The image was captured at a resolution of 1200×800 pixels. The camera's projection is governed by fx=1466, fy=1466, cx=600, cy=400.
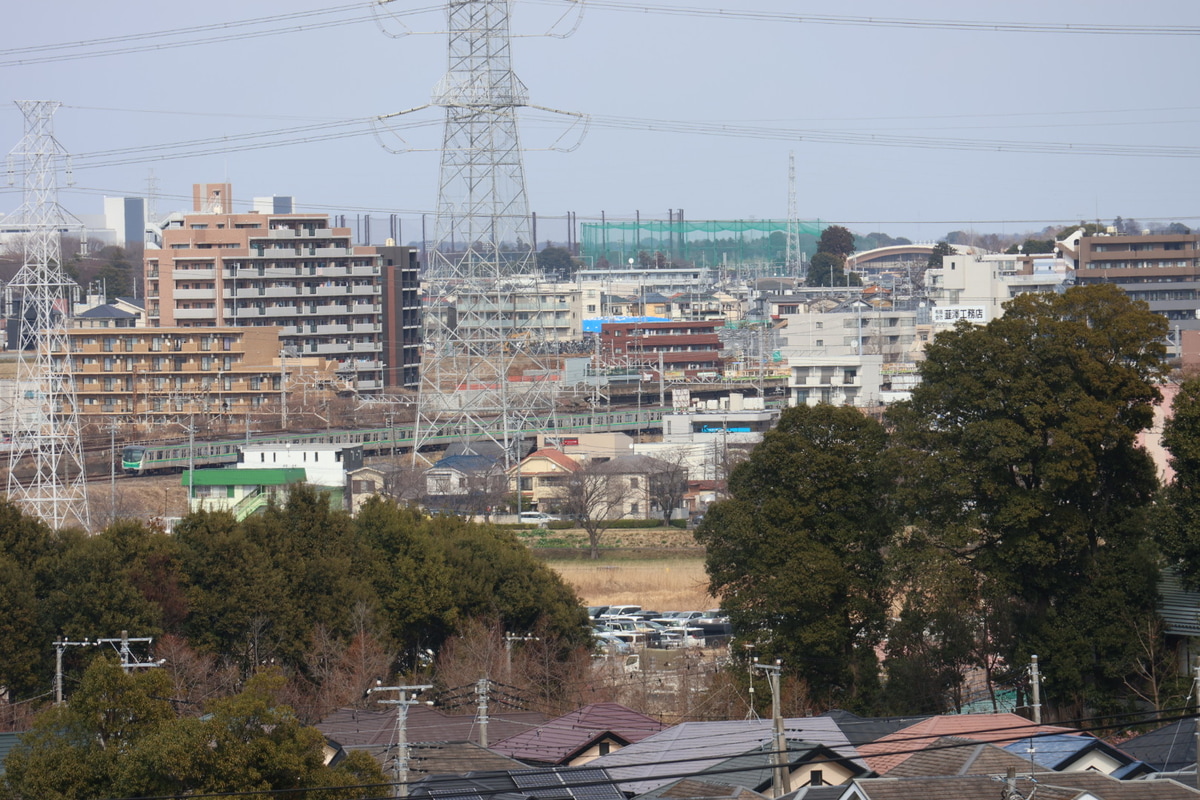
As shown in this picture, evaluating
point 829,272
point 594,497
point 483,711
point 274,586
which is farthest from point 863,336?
point 483,711

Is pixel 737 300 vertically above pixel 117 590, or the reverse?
pixel 737 300

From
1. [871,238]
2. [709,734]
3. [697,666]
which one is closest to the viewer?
[709,734]

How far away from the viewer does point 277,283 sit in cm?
3581

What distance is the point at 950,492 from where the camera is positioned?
10.7 metres

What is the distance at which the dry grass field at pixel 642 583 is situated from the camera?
1894 centimetres

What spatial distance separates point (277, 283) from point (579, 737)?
28.2 meters

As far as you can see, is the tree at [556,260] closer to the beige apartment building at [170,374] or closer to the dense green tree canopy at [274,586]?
the beige apartment building at [170,374]

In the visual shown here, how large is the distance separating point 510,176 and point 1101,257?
21.5m

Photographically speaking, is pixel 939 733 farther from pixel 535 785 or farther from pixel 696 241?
pixel 696 241

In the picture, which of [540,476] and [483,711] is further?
[540,476]

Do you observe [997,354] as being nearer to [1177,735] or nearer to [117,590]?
[1177,735]

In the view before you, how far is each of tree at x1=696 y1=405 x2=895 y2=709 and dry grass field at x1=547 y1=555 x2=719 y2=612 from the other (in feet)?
23.6

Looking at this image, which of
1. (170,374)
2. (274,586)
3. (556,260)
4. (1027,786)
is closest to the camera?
(1027,786)

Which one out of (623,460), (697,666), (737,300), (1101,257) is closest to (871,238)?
(737,300)
